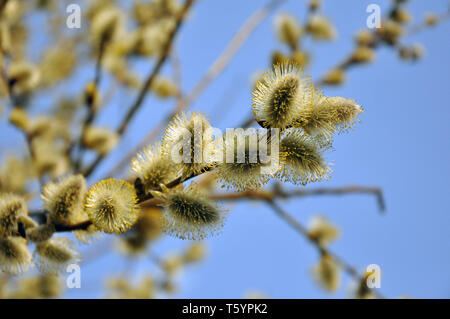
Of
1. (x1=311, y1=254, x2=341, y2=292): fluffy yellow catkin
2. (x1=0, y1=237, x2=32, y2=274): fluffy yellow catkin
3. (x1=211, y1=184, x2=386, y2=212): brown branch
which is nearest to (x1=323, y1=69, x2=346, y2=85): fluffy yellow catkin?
(x1=211, y1=184, x2=386, y2=212): brown branch

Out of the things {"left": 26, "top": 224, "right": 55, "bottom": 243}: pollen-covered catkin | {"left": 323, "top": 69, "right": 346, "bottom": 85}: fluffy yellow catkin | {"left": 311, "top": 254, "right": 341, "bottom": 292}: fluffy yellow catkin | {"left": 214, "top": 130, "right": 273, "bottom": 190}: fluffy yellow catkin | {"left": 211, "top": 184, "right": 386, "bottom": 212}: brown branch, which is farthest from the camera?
{"left": 323, "top": 69, "right": 346, "bottom": 85}: fluffy yellow catkin

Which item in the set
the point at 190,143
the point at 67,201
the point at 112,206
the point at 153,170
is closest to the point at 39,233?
the point at 67,201

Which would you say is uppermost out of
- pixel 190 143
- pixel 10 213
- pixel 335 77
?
pixel 335 77

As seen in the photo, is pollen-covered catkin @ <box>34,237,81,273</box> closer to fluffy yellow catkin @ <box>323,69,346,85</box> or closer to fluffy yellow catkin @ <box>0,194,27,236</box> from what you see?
fluffy yellow catkin @ <box>0,194,27,236</box>

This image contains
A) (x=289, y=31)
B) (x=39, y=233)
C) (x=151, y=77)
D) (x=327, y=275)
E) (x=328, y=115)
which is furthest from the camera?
(x=289, y=31)

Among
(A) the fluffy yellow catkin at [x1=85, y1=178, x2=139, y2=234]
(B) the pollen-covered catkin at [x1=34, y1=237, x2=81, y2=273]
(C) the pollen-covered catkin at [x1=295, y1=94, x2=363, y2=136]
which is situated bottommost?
(B) the pollen-covered catkin at [x1=34, y1=237, x2=81, y2=273]

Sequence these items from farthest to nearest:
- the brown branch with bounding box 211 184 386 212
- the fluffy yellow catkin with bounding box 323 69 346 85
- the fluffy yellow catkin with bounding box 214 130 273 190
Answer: the fluffy yellow catkin with bounding box 323 69 346 85 < the brown branch with bounding box 211 184 386 212 < the fluffy yellow catkin with bounding box 214 130 273 190

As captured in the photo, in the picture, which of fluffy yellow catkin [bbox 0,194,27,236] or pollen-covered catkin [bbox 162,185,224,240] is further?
fluffy yellow catkin [bbox 0,194,27,236]

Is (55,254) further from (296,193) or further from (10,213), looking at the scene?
(296,193)

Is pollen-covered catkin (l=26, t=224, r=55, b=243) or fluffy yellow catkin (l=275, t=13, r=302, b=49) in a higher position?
fluffy yellow catkin (l=275, t=13, r=302, b=49)
